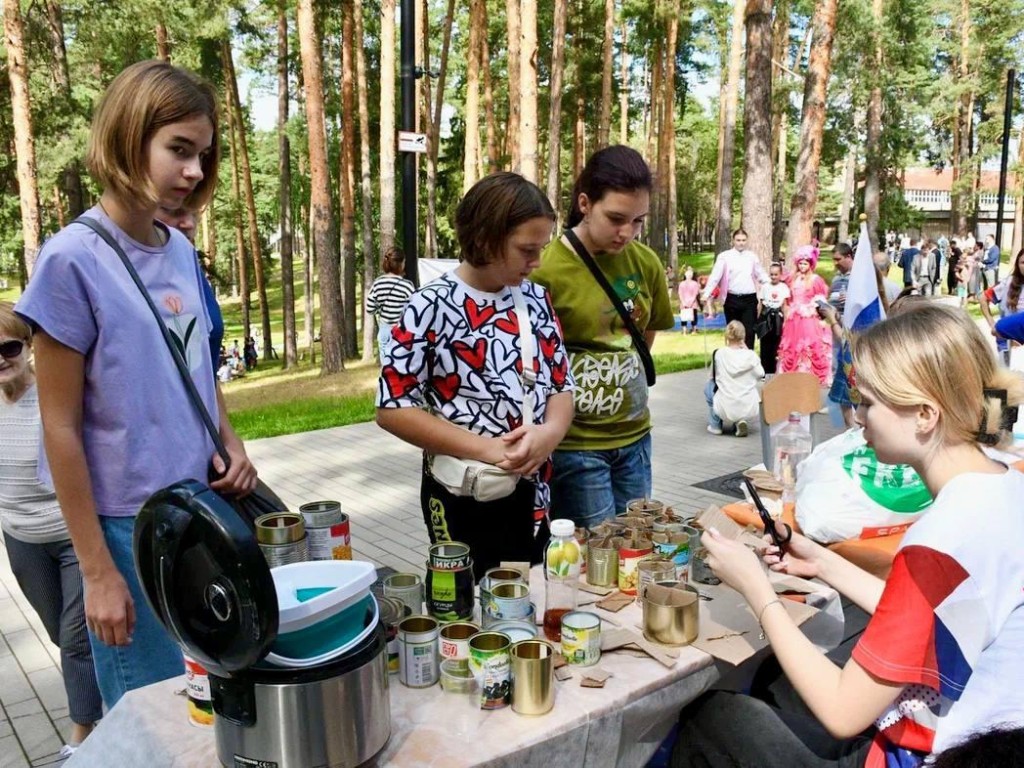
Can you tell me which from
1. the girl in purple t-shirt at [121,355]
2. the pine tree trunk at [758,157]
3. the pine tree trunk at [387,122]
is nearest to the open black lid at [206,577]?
the girl in purple t-shirt at [121,355]

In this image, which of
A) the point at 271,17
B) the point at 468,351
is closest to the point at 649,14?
the point at 271,17

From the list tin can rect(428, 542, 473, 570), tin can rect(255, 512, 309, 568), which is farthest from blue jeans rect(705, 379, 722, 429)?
tin can rect(255, 512, 309, 568)

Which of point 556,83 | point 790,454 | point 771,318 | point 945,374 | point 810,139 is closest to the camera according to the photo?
point 945,374

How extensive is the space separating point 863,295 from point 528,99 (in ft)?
35.1

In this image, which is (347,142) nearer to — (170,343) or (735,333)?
(735,333)

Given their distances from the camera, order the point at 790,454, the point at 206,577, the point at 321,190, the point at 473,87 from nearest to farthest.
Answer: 1. the point at 206,577
2. the point at 790,454
3. the point at 321,190
4. the point at 473,87

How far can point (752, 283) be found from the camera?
1099 cm

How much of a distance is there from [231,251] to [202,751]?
48163 millimetres

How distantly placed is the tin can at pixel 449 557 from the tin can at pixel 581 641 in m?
0.29

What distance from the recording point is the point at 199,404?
1.83 m

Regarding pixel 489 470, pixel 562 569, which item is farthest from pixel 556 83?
pixel 562 569

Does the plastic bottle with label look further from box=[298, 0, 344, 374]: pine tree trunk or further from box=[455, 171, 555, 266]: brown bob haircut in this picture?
box=[298, 0, 344, 374]: pine tree trunk

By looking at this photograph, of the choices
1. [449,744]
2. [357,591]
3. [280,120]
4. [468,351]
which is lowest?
[449,744]

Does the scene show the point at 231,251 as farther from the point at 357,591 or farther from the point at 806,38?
the point at 357,591
